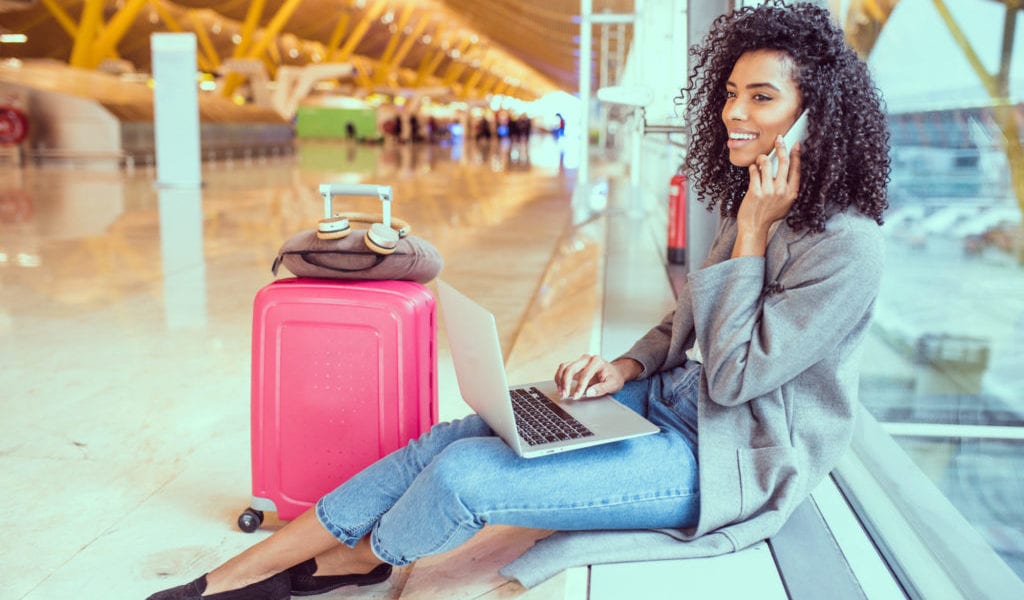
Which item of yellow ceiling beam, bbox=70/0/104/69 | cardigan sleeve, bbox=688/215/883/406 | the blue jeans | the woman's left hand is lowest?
the blue jeans

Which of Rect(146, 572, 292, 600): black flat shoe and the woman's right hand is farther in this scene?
the woman's right hand

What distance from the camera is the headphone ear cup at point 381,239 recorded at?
92.1 inches

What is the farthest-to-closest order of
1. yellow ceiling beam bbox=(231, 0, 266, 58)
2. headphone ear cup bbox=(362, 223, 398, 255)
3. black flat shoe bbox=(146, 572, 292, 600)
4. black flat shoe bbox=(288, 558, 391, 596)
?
1. yellow ceiling beam bbox=(231, 0, 266, 58)
2. headphone ear cup bbox=(362, 223, 398, 255)
3. black flat shoe bbox=(288, 558, 391, 596)
4. black flat shoe bbox=(146, 572, 292, 600)

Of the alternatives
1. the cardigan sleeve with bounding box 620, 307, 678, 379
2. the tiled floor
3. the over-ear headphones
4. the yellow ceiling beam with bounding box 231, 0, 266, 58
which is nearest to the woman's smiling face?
the cardigan sleeve with bounding box 620, 307, 678, 379

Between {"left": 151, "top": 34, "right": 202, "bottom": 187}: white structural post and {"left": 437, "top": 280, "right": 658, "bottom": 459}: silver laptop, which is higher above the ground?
{"left": 151, "top": 34, "right": 202, "bottom": 187}: white structural post

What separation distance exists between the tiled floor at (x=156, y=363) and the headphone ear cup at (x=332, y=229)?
0.84 metres

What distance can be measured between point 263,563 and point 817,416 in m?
1.20

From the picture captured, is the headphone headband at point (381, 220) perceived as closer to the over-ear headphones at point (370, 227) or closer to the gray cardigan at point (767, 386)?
the over-ear headphones at point (370, 227)

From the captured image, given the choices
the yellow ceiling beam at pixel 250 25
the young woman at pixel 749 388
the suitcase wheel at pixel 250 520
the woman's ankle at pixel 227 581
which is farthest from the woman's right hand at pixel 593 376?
the yellow ceiling beam at pixel 250 25

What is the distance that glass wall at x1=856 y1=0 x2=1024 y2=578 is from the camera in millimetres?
2908

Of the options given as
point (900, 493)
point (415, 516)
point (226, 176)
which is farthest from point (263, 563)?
point (226, 176)

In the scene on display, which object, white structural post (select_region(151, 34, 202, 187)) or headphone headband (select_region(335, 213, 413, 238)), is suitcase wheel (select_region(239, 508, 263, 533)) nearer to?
headphone headband (select_region(335, 213, 413, 238))

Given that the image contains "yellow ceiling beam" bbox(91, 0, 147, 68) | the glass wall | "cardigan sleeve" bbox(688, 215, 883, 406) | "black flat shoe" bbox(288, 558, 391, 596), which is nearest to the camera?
"cardigan sleeve" bbox(688, 215, 883, 406)

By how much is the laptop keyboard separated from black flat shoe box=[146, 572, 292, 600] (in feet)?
2.08
